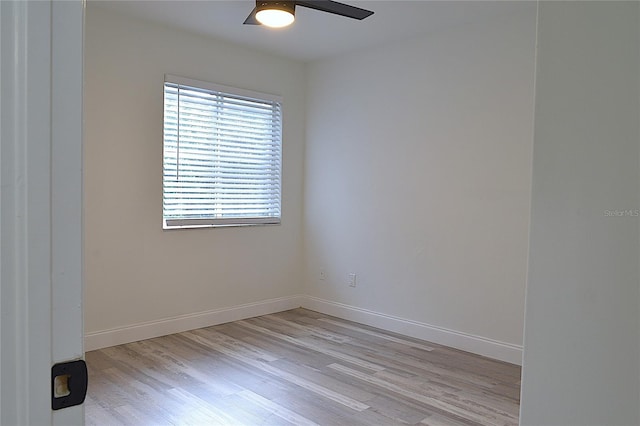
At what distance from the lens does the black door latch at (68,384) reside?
70 cm

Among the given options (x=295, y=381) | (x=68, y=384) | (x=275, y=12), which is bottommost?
(x=295, y=381)

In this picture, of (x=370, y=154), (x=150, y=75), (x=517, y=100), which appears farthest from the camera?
(x=370, y=154)

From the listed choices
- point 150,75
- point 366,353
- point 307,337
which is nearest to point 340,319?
point 307,337

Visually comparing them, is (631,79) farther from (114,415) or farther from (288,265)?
(288,265)

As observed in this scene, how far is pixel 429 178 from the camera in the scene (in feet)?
14.0

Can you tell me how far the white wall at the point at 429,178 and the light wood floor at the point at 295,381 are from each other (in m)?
0.46

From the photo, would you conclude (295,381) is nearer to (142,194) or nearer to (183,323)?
(183,323)

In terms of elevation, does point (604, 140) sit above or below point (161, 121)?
below

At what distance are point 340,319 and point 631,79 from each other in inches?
162

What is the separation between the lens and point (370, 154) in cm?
470

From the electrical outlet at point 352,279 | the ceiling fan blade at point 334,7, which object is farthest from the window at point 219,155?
the ceiling fan blade at point 334,7

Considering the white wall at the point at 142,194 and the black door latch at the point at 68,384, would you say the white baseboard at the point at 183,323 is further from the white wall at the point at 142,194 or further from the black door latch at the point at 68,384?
the black door latch at the point at 68,384

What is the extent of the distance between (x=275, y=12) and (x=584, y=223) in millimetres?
2465

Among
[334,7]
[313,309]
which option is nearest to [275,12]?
[334,7]
